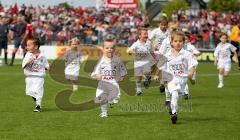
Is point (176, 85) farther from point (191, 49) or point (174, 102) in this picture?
point (191, 49)

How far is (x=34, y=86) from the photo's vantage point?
13203mm

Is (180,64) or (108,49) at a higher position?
(108,49)

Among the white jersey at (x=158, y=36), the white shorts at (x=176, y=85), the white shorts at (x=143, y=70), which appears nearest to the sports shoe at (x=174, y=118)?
the white shorts at (x=176, y=85)

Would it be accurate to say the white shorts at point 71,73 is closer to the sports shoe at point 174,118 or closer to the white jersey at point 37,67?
the white jersey at point 37,67

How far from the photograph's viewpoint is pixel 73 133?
9.96m

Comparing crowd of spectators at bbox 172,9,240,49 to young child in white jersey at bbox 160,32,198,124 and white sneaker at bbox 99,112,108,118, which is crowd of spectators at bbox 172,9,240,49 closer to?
white sneaker at bbox 99,112,108,118

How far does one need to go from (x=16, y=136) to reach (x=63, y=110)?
3502 millimetres

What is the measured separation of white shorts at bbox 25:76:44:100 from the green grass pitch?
381mm

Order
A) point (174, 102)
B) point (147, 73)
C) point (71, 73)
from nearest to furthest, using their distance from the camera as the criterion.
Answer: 1. point (174, 102)
2. point (147, 73)
3. point (71, 73)

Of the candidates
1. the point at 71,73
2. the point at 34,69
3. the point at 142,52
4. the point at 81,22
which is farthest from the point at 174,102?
the point at 81,22

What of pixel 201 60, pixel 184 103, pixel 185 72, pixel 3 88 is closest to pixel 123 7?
pixel 201 60

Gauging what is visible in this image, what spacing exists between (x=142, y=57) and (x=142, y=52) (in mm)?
385

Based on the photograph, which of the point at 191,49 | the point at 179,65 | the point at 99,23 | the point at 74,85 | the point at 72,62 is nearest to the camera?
the point at 179,65

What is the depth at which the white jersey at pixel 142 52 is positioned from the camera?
16702 mm
